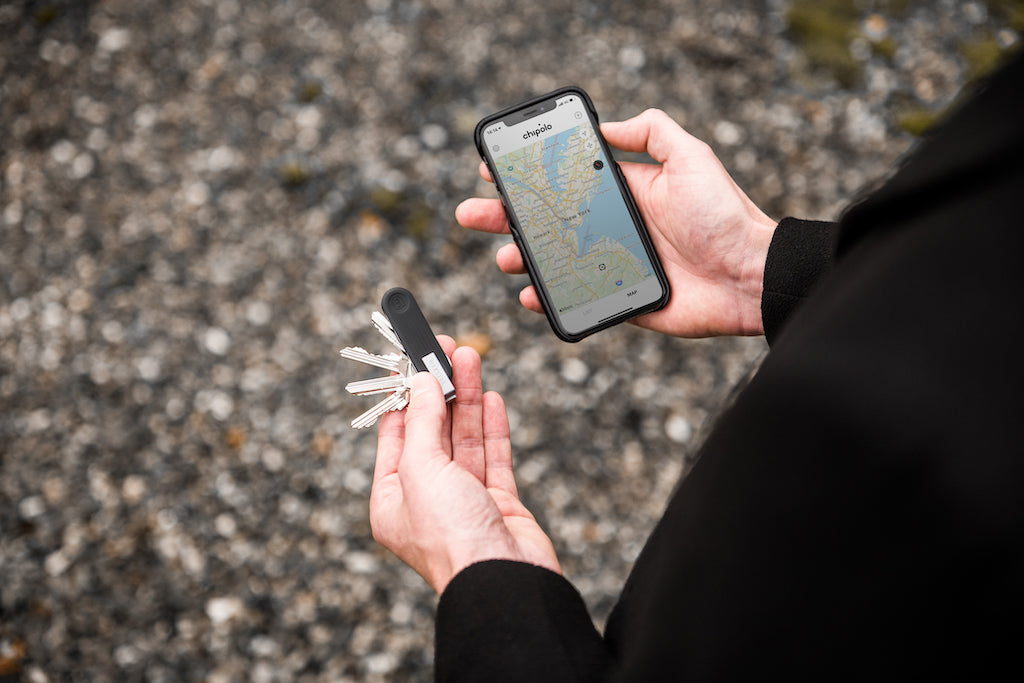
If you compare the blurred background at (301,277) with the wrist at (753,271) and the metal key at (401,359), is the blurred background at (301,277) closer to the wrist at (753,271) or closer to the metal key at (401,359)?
the wrist at (753,271)

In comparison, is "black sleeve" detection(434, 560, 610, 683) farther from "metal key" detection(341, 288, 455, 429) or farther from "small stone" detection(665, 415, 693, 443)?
"small stone" detection(665, 415, 693, 443)

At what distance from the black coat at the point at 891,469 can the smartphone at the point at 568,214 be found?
1373mm

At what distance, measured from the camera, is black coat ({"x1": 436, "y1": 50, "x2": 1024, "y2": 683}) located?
112cm

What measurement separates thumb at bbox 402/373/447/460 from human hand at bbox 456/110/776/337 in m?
0.78

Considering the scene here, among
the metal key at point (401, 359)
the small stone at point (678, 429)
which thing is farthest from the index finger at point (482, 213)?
the small stone at point (678, 429)

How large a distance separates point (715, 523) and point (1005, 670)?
548 millimetres

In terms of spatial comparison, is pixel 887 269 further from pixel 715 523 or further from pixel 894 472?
pixel 715 523

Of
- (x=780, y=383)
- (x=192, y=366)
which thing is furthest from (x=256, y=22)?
(x=780, y=383)

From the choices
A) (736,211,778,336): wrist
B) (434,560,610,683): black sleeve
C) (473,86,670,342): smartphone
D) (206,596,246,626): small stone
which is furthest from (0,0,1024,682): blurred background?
(434,560,610,683): black sleeve

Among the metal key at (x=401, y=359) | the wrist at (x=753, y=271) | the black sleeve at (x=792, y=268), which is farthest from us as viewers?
the wrist at (x=753, y=271)

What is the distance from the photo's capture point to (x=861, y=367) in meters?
1.22

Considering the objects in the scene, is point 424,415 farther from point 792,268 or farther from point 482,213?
point 792,268

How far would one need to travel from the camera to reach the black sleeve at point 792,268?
7.48 feet

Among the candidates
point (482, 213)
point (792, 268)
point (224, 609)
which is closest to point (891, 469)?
point (792, 268)
